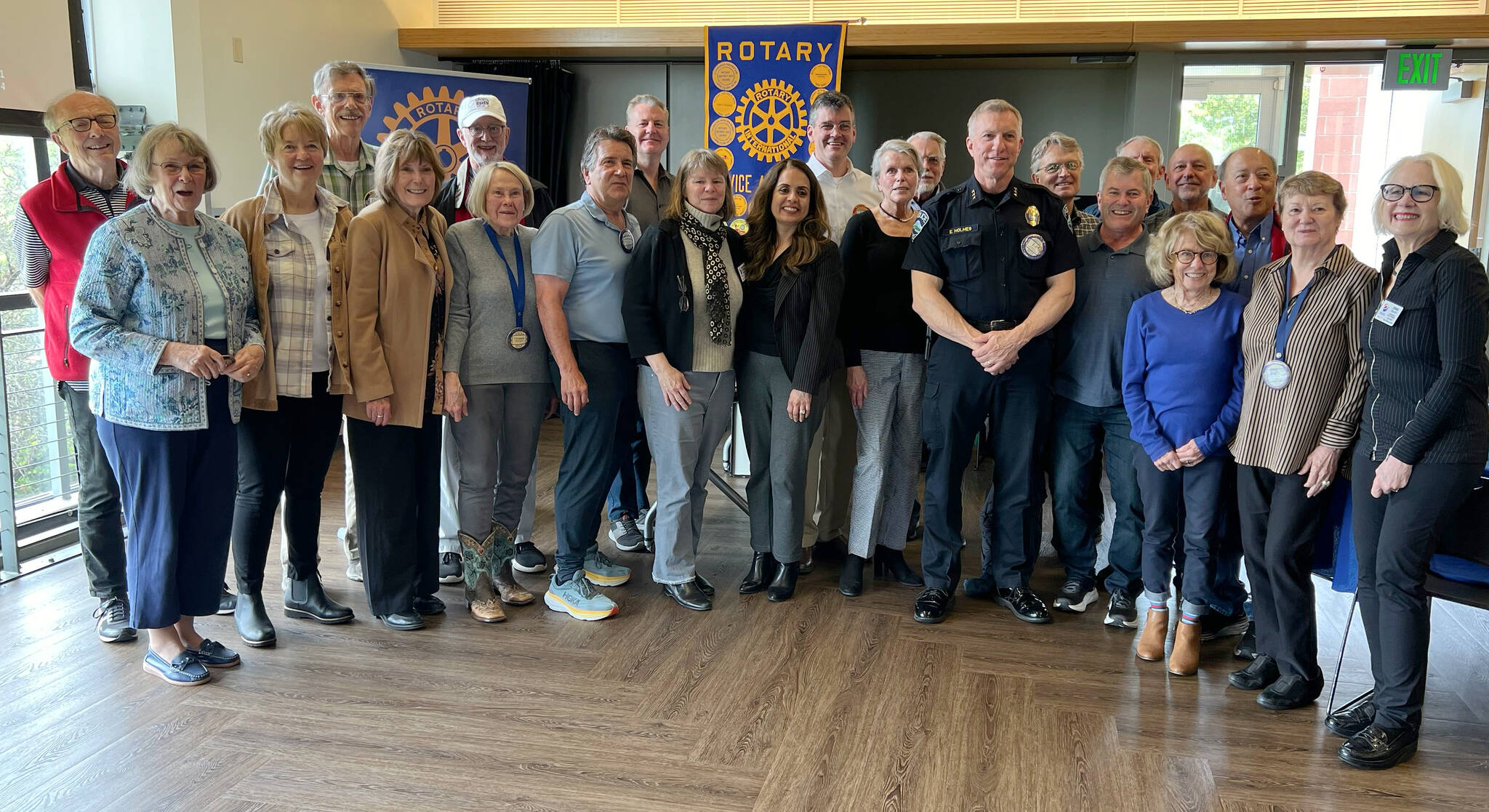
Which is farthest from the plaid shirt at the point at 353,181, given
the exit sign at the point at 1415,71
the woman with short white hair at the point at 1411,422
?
the exit sign at the point at 1415,71

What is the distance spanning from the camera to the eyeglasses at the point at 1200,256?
2.99 m

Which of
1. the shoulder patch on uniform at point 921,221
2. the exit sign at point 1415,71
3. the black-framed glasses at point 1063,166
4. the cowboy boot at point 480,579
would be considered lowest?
the cowboy boot at point 480,579

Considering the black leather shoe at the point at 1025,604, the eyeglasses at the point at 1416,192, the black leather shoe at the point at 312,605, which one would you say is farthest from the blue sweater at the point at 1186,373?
the black leather shoe at the point at 312,605

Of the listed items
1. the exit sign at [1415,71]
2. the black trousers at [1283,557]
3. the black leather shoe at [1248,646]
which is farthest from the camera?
the exit sign at [1415,71]

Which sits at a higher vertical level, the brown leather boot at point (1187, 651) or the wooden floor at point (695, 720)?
the brown leather boot at point (1187, 651)

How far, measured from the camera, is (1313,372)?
2.77 meters

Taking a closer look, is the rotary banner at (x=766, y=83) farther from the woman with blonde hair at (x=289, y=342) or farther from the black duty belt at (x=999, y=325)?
the woman with blonde hair at (x=289, y=342)

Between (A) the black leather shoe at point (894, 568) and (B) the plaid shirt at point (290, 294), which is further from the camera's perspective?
(A) the black leather shoe at point (894, 568)

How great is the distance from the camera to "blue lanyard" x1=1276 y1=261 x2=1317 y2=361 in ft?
9.21

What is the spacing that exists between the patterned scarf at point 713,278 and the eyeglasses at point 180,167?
4.64 ft

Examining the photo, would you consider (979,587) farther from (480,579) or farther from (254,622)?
(254,622)

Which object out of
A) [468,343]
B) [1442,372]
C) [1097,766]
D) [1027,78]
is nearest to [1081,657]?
[1097,766]

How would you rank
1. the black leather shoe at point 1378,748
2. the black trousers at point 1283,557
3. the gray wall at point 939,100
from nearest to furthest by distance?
1. the black leather shoe at point 1378,748
2. the black trousers at point 1283,557
3. the gray wall at point 939,100

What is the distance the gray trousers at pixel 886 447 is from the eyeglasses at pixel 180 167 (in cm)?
216
